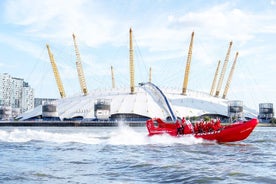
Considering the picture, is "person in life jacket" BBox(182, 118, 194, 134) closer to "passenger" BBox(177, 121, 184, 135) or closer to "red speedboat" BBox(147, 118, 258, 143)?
"red speedboat" BBox(147, 118, 258, 143)

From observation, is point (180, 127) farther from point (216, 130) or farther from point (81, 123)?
point (81, 123)

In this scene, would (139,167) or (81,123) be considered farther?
(81,123)

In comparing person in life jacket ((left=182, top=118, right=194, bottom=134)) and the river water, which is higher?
person in life jacket ((left=182, top=118, right=194, bottom=134))

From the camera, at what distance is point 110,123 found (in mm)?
174875

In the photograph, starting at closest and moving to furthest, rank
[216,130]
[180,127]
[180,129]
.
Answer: [216,130] < [180,129] < [180,127]

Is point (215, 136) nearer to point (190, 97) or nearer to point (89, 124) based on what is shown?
point (89, 124)

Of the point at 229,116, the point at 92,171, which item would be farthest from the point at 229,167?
the point at 229,116

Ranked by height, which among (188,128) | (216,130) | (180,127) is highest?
(180,127)

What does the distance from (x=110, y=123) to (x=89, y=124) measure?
824 cm

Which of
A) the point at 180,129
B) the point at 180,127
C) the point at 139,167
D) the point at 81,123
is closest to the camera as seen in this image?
the point at 139,167

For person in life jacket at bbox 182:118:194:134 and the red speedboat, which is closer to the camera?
the red speedboat

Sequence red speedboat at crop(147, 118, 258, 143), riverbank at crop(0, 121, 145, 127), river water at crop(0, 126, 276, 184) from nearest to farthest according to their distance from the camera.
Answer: river water at crop(0, 126, 276, 184)
red speedboat at crop(147, 118, 258, 143)
riverbank at crop(0, 121, 145, 127)

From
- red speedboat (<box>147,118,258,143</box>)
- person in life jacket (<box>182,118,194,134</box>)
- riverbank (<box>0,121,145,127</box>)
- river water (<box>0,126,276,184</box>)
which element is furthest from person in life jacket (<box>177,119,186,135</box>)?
riverbank (<box>0,121,145,127</box>)

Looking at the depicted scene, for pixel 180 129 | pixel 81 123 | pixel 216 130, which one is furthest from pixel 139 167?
pixel 81 123
